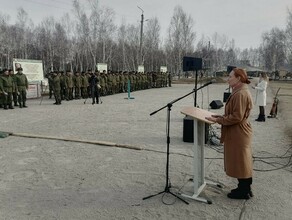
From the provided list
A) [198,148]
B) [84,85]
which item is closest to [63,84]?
[84,85]

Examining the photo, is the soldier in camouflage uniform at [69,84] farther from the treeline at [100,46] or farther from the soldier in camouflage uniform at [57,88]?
the treeline at [100,46]

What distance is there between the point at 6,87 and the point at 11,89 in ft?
0.78

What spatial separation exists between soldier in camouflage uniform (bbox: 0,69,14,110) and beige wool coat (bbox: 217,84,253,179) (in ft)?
42.2

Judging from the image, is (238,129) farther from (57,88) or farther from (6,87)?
(57,88)

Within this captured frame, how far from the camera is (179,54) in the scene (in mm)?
55188

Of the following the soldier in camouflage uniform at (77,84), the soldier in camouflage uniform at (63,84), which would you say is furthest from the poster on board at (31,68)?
the soldier in camouflage uniform at (77,84)

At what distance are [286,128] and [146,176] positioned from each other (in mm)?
6345

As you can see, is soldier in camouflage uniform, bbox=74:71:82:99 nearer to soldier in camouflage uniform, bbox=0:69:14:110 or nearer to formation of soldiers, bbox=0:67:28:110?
formation of soldiers, bbox=0:67:28:110

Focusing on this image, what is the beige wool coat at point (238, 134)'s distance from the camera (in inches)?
152

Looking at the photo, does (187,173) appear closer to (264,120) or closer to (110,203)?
(110,203)

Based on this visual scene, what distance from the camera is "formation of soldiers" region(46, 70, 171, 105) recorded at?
16781 mm

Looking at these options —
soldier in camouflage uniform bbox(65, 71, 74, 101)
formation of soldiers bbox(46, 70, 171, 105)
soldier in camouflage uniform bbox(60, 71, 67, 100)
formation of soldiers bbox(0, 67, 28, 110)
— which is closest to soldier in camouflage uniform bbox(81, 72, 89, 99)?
formation of soldiers bbox(46, 70, 171, 105)

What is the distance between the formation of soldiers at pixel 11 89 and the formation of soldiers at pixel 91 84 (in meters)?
1.85

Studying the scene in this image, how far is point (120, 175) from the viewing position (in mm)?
5168
